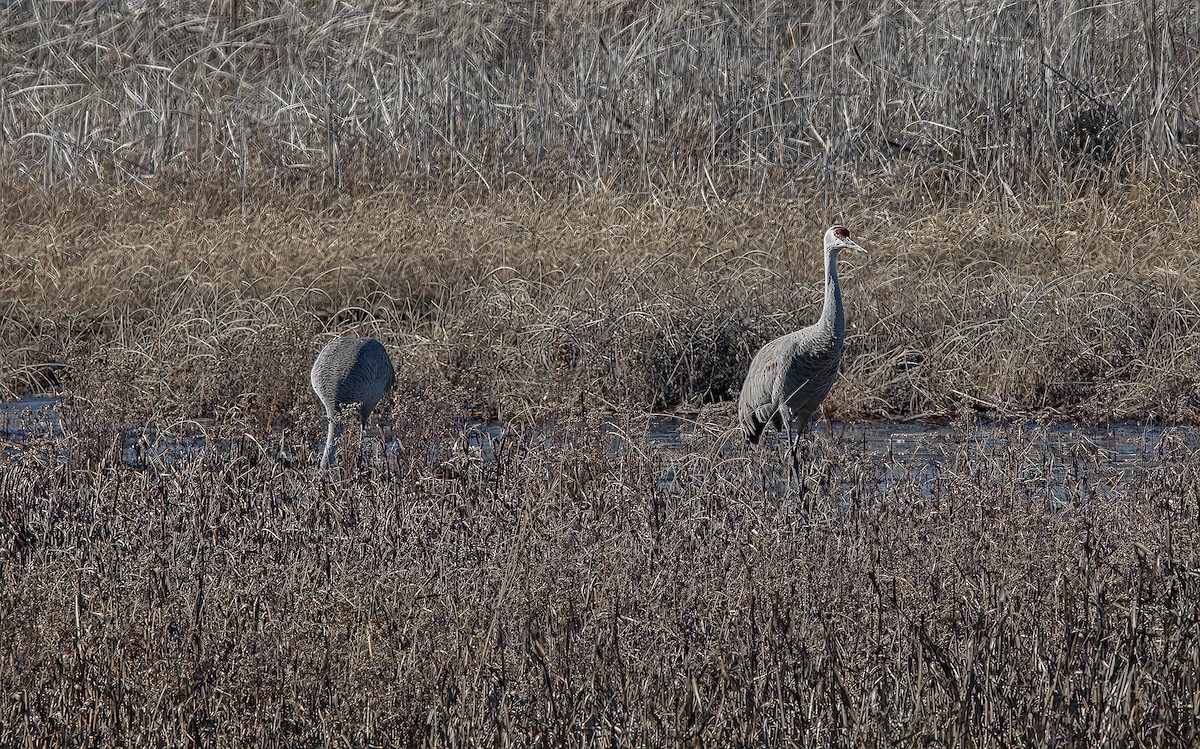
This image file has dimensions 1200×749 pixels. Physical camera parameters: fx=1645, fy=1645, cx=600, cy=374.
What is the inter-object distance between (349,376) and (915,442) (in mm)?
2572

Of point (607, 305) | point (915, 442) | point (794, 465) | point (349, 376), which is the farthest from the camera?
point (607, 305)

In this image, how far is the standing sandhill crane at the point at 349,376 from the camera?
7098 mm

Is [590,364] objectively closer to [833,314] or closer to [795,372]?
[795,372]

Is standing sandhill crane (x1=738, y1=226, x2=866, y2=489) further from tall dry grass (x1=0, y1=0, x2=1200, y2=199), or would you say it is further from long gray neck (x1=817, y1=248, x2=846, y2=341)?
tall dry grass (x1=0, y1=0, x2=1200, y2=199)

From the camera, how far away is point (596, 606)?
13.3ft

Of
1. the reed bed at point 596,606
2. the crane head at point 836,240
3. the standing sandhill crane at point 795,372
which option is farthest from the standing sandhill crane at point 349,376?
the crane head at point 836,240

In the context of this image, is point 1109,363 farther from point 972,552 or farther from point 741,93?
point 741,93

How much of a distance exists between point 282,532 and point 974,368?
437 cm

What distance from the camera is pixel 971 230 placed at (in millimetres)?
10234

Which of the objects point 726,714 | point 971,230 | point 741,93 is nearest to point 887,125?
point 741,93

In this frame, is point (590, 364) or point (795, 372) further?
point (590, 364)

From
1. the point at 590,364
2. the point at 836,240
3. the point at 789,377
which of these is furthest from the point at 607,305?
the point at 789,377

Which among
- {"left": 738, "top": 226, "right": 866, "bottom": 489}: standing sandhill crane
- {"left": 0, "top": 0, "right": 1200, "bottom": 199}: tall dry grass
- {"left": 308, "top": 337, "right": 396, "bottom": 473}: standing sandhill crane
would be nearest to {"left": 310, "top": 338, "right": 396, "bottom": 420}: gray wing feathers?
{"left": 308, "top": 337, "right": 396, "bottom": 473}: standing sandhill crane

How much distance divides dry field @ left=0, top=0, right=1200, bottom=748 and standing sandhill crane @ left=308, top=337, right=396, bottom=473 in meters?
0.30
